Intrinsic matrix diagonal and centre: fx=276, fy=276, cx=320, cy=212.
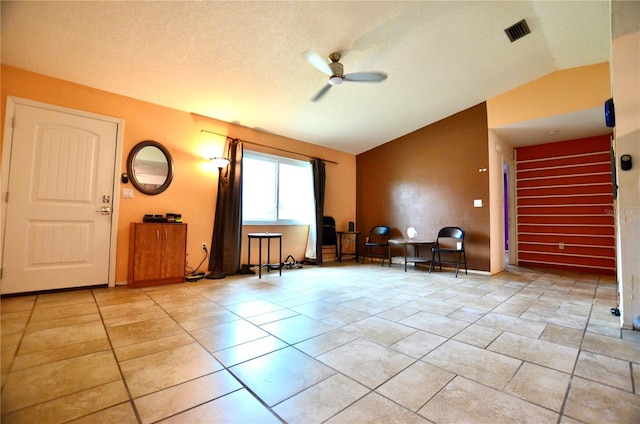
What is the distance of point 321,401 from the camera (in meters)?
1.26

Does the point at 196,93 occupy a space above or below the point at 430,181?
above

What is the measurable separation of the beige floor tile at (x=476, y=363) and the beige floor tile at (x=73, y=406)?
1.65m

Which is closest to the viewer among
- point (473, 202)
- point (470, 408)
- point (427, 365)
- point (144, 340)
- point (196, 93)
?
point (470, 408)

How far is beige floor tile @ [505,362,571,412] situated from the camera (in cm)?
128

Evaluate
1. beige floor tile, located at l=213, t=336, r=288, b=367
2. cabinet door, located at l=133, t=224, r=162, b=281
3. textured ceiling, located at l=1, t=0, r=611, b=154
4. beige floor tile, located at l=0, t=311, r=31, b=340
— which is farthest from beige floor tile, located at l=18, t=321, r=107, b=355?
textured ceiling, located at l=1, t=0, r=611, b=154

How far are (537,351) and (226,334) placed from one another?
2.12 meters

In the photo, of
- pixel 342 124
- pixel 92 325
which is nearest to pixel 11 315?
pixel 92 325

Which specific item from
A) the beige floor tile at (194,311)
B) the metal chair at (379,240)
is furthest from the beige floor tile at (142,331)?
the metal chair at (379,240)

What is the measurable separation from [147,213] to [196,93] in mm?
1779

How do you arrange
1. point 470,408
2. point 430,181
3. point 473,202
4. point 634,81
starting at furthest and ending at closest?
point 430,181 → point 473,202 → point 634,81 → point 470,408

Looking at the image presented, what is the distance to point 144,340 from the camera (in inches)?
74.9

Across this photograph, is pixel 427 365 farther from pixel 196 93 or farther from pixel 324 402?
pixel 196 93

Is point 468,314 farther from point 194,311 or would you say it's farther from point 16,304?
point 16,304

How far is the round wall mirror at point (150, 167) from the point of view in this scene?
3.71 m
